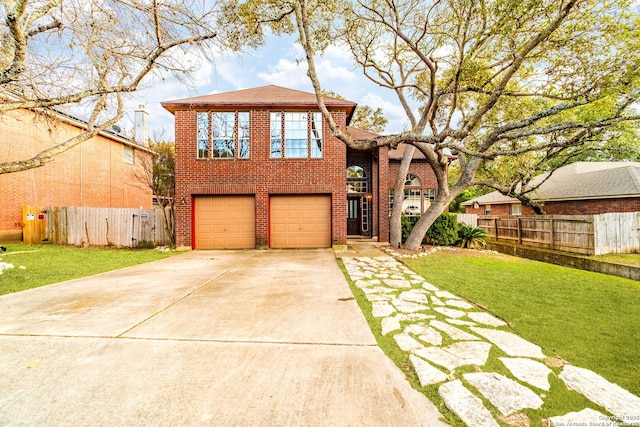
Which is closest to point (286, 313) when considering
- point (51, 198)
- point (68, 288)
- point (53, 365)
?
point (53, 365)

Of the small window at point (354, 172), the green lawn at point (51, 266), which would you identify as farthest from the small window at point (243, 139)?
the small window at point (354, 172)

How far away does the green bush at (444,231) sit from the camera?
11.7 meters

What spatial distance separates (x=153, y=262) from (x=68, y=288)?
9.75 feet

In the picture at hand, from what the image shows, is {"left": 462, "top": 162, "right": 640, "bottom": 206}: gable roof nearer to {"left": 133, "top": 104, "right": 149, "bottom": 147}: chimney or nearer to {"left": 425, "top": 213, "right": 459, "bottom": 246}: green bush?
{"left": 425, "top": 213, "right": 459, "bottom": 246}: green bush

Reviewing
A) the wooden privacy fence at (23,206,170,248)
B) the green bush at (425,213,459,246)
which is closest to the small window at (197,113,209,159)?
the wooden privacy fence at (23,206,170,248)

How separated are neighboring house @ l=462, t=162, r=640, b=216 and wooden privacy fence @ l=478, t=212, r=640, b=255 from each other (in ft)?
11.4

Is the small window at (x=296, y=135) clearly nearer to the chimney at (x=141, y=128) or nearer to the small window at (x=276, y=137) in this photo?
the small window at (x=276, y=137)

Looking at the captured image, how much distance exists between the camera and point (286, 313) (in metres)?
3.78

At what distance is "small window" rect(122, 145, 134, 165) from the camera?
18391 millimetres

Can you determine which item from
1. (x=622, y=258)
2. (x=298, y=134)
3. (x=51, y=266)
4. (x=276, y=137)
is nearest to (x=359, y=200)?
(x=298, y=134)

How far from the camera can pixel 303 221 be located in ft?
35.6

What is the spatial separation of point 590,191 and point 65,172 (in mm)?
25736

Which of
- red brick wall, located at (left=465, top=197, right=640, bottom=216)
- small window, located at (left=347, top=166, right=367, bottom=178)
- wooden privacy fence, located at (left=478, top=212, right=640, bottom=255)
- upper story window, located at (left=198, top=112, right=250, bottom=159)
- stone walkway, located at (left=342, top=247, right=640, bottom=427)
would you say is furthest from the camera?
small window, located at (left=347, top=166, right=367, bottom=178)

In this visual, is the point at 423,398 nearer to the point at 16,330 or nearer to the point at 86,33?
the point at 16,330
